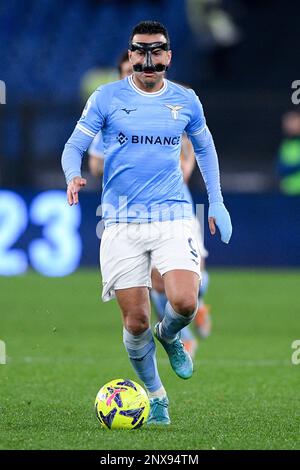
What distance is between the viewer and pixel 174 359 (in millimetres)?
6871

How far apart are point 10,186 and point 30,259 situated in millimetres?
1020

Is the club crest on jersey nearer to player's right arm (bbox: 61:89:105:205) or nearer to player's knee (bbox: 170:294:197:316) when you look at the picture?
player's right arm (bbox: 61:89:105:205)

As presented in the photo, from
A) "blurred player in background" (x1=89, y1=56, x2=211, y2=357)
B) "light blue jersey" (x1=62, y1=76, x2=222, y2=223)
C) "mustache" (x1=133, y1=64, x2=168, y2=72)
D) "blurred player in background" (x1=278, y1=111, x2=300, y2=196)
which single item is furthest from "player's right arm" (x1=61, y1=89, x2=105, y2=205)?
"blurred player in background" (x1=278, y1=111, x2=300, y2=196)

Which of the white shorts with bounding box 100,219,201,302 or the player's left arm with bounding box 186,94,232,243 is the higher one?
the player's left arm with bounding box 186,94,232,243

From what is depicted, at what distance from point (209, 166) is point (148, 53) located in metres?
0.78

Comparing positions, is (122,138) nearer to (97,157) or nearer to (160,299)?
(97,157)

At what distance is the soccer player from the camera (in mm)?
6684


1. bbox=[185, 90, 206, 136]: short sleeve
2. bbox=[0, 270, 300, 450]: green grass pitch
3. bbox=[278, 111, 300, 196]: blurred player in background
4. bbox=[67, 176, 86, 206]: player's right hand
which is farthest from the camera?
bbox=[278, 111, 300, 196]: blurred player in background

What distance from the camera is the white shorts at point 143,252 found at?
6680mm

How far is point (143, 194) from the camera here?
22.1 ft

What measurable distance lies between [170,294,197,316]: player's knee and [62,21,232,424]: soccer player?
0.13 feet

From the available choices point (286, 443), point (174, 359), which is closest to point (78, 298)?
point (174, 359)

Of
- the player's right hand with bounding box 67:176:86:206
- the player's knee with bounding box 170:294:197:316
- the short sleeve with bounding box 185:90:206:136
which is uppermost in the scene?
the short sleeve with bounding box 185:90:206:136
